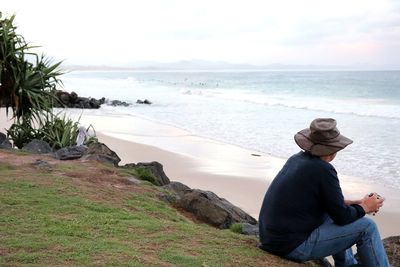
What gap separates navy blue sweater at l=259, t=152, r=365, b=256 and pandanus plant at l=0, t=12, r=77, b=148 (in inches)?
290

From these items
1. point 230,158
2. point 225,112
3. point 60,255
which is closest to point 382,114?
point 225,112

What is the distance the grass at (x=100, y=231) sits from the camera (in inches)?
182

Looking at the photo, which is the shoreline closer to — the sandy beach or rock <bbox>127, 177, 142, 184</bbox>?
the sandy beach

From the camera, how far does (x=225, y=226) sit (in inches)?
272

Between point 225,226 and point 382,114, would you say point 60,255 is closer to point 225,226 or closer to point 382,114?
point 225,226

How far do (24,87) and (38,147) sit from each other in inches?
49.9

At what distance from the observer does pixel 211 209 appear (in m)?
7.12

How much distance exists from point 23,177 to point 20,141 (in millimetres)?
4717

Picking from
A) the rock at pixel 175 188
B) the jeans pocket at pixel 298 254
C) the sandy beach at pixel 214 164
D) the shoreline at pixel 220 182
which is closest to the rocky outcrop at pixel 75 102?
the sandy beach at pixel 214 164

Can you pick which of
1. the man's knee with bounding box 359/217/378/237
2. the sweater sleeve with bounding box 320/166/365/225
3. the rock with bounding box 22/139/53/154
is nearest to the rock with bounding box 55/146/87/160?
the rock with bounding box 22/139/53/154

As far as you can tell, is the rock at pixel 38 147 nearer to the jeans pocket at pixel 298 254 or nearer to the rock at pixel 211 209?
the rock at pixel 211 209

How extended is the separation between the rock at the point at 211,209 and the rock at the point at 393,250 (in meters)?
1.95

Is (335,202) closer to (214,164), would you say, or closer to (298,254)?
(298,254)

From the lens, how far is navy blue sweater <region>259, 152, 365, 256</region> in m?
4.60
